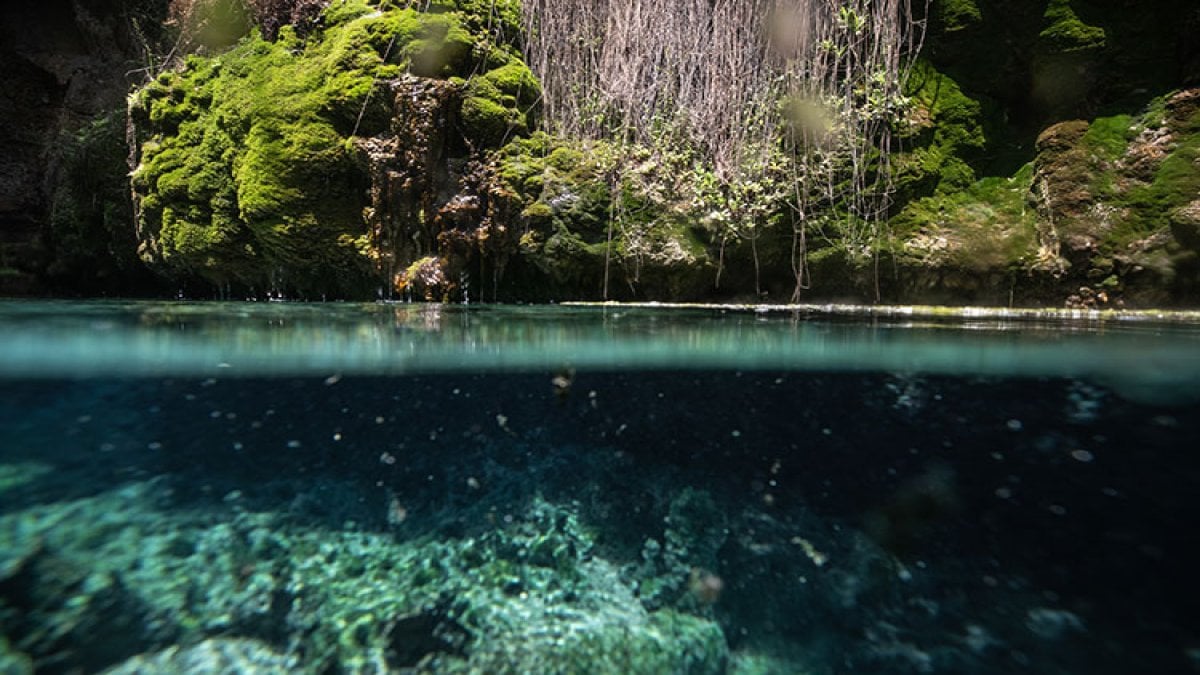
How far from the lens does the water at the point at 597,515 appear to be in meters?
1.39

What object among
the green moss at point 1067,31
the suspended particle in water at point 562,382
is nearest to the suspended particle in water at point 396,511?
the suspended particle in water at point 562,382

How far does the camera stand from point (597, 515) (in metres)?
2.00

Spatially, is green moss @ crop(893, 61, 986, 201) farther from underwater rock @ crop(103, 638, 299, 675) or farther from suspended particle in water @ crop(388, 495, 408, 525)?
underwater rock @ crop(103, 638, 299, 675)

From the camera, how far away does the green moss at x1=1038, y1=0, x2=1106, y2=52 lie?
6.12 m

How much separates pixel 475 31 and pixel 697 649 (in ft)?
24.1

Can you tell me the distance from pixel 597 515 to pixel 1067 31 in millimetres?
7446

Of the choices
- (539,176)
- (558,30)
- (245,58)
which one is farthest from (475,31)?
(245,58)

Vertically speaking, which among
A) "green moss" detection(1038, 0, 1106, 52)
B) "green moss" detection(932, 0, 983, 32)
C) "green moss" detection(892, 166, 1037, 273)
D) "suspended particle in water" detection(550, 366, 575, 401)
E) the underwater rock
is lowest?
the underwater rock

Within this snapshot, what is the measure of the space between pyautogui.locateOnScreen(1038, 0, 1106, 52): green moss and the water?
14.0ft

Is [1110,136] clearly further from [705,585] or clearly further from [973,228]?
[705,585]

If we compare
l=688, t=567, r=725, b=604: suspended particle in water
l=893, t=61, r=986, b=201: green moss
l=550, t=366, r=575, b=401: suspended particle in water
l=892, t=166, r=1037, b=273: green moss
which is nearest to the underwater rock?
l=688, t=567, r=725, b=604: suspended particle in water

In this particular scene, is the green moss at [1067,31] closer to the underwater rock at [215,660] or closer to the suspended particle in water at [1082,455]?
the suspended particle in water at [1082,455]

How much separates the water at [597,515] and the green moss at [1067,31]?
4266 mm

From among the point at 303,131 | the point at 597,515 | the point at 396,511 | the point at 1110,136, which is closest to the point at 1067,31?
the point at 1110,136
